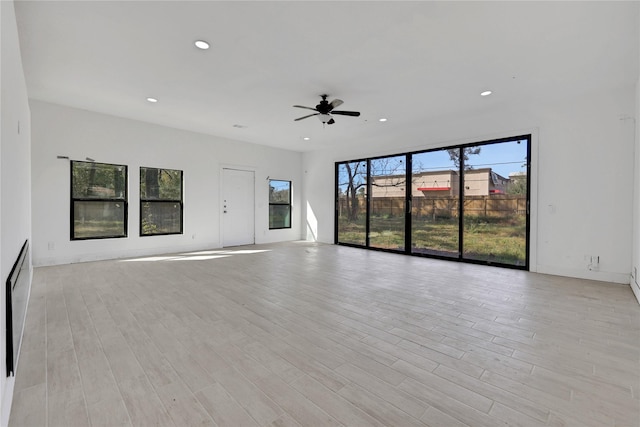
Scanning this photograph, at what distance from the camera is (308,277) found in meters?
4.42

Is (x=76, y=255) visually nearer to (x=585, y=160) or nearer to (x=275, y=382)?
(x=275, y=382)

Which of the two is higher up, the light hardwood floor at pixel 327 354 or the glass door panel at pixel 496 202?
the glass door panel at pixel 496 202

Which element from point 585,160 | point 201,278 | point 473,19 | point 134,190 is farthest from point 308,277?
point 585,160

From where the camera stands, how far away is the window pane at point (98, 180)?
5309mm

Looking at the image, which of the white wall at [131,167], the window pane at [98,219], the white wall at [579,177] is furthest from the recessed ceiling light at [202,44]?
the white wall at [579,177]

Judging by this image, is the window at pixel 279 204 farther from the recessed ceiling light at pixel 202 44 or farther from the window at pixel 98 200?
the recessed ceiling light at pixel 202 44

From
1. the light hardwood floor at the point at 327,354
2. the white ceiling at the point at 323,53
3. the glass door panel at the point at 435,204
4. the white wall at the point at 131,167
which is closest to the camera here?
the light hardwood floor at the point at 327,354

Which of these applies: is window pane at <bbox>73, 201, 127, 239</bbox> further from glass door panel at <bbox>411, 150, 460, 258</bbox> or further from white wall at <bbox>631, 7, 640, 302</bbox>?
white wall at <bbox>631, 7, 640, 302</bbox>

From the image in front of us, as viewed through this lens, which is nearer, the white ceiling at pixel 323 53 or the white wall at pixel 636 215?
the white ceiling at pixel 323 53

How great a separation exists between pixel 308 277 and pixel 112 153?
180 inches

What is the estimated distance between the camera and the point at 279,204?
8680 mm

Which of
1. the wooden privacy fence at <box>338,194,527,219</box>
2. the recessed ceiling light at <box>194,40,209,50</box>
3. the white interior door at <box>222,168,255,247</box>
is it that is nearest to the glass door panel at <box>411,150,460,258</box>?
the wooden privacy fence at <box>338,194,527,219</box>

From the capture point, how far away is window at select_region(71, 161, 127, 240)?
530 centimetres

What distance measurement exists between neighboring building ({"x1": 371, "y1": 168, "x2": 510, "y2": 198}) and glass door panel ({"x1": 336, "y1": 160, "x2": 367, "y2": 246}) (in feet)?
1.38
